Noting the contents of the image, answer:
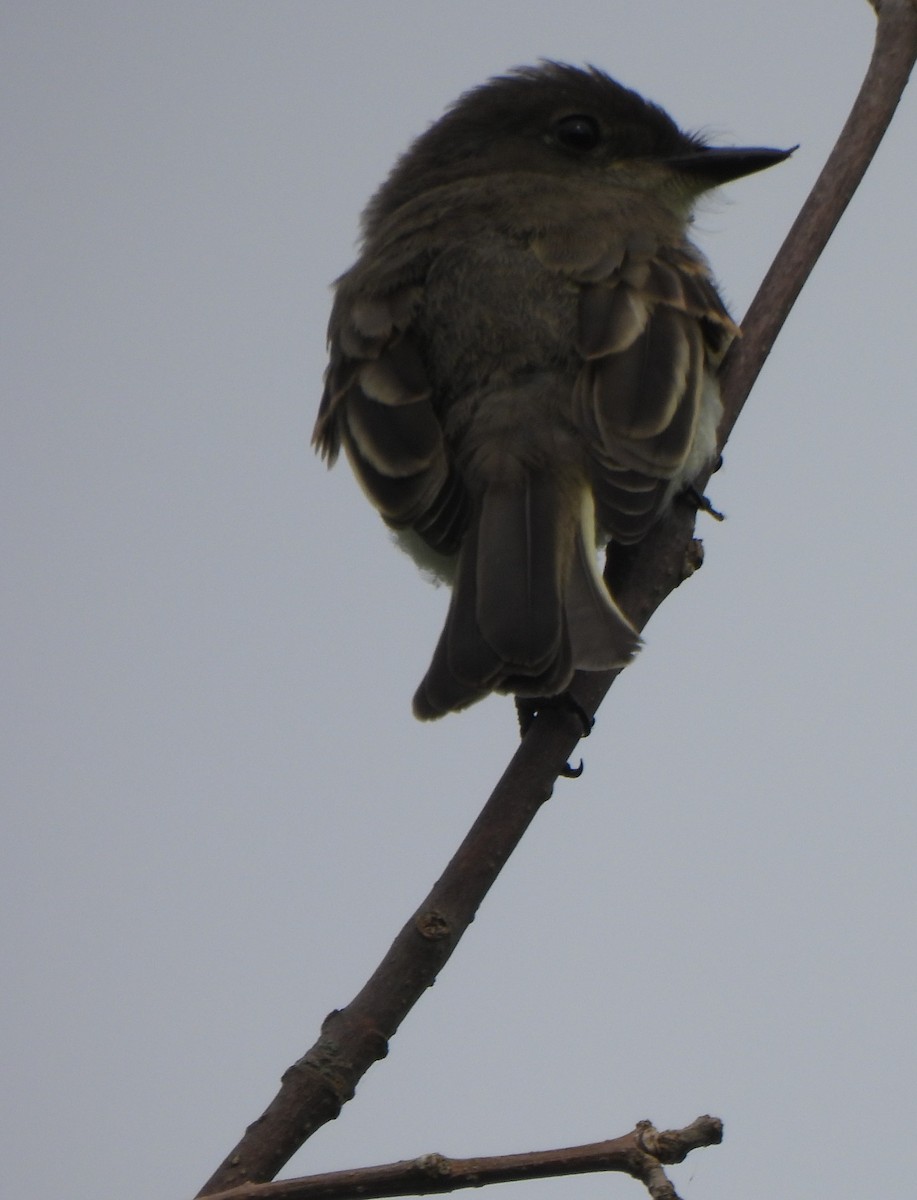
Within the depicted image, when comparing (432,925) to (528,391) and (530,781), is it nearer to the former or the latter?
(530,781)

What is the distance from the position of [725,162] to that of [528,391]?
1584 mm

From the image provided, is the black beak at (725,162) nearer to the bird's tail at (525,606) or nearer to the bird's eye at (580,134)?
the bird's eye at (580,134)

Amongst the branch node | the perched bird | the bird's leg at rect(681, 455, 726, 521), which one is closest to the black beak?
the perched bird

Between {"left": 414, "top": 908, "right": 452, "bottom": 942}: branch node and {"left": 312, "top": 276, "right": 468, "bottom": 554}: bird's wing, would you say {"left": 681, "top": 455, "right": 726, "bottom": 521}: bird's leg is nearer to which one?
{"left": 312, "top": 276, "right": 468, "bottom": 554}: bird's wing

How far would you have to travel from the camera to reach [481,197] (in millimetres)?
5391

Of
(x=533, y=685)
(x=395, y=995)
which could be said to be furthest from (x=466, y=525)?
(x=395, y=995)

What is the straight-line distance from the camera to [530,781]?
Answer: 3.34 m

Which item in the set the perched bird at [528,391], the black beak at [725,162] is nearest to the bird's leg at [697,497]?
the perched bird at [528,391]

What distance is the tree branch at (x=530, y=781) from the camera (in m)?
2.70

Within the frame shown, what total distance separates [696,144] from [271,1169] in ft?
13.9

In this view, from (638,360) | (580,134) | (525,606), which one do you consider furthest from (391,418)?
(580,134)

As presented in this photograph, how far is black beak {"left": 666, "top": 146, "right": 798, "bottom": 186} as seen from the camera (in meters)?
5.57

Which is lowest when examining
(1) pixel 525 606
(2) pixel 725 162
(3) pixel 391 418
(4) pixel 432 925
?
(4) pixel 432 925

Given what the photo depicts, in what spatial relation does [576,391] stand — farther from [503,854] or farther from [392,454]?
[503,854]
